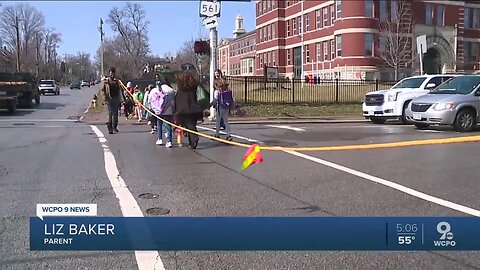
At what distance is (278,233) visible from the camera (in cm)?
298

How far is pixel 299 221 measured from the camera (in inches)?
118

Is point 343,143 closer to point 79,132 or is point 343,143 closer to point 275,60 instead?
point 79,132

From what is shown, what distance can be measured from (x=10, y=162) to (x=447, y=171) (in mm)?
8277

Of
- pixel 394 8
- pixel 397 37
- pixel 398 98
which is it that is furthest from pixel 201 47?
pixel 394 8

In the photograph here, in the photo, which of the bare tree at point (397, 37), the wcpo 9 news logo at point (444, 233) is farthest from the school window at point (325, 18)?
the wcpo 9 news logo at point (444, 233)

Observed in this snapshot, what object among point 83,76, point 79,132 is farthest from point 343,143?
point 83,76

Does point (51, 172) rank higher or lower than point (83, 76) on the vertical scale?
lower

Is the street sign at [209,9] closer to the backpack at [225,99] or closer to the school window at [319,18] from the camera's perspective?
the backpack at [225,99]

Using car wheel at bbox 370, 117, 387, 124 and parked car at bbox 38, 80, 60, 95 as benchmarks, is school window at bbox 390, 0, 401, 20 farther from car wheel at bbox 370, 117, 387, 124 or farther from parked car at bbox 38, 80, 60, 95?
parked car at bbox 38, 80, 60, 95

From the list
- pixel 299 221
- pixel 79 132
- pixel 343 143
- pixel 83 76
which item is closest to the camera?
pixel 299 221

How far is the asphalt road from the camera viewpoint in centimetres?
434

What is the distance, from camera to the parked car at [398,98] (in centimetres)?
1852

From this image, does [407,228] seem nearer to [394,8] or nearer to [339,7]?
[394,8]

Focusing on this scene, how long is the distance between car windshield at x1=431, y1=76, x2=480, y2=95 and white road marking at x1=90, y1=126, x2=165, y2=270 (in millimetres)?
10991
